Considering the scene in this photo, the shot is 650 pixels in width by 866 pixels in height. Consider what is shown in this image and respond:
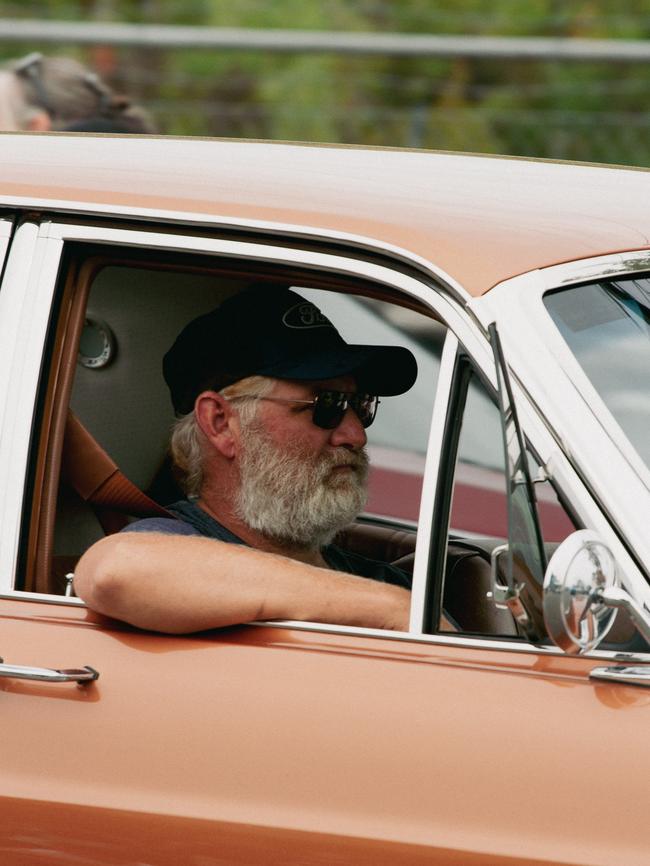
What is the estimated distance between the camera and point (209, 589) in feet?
7.71

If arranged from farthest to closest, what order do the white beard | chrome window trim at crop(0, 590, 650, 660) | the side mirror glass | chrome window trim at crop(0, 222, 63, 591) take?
the white beard < chrome window trim at crop(0, 222, 63, 591) < chrome window trim at crop(0, 590, 650, 660) < the side mirror glass

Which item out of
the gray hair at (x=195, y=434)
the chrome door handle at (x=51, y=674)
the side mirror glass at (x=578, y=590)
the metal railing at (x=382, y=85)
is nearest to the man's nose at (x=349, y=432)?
the gray hair at (x=195, y=434)

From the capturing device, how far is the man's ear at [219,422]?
318 centimetres

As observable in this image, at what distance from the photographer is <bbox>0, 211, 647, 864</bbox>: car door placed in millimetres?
2061

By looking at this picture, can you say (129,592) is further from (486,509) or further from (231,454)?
(486,509)

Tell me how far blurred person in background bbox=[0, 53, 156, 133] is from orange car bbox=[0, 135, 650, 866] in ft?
11.2

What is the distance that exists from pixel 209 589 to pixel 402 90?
6581 mm

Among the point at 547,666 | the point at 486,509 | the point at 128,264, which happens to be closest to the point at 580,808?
the point at 547,666

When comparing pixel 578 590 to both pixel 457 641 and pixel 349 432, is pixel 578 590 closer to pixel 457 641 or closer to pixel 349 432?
pixel 457 641

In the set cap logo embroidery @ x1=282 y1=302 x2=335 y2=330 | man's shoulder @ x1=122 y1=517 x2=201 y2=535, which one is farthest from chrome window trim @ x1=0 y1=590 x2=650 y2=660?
cap logo embroidery @ x1=282 y1=302 x2=335 y2=330

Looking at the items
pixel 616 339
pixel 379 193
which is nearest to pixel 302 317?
pixel 379 193

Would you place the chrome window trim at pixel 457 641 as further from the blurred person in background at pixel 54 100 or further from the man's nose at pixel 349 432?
the blurred person in background at pixel 54 100

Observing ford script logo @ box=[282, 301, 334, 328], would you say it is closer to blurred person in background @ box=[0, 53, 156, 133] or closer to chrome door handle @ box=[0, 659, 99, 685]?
chrome door handle @ box=[0, 659, 99, 685]

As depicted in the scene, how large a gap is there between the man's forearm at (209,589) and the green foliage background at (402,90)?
20.0 feet
